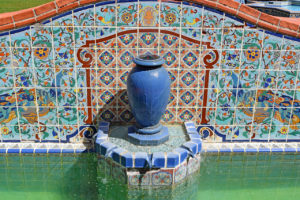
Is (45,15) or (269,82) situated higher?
(45,15)

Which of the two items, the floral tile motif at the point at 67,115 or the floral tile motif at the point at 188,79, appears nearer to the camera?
the floral tile motif at the point at 188,79

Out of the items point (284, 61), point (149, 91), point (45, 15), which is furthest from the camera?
point (284, 61)

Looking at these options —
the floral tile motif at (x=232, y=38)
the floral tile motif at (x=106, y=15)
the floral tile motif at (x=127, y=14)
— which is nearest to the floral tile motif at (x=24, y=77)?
the floral tile motif at (x=106, y=15)

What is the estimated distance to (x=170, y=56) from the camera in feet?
13.6

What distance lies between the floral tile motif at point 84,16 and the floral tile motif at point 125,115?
1145mm

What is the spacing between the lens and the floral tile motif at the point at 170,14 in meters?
3.97

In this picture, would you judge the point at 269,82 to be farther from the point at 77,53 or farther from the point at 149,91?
the point at 77,53

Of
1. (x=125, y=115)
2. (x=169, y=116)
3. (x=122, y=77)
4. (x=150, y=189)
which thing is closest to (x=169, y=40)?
(x=122, y=77)

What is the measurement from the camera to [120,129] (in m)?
4.31

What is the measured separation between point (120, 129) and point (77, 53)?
108 centimetres

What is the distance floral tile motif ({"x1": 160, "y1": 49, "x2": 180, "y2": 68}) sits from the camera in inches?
163

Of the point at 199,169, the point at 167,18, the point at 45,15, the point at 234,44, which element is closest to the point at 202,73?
the point at 234,44

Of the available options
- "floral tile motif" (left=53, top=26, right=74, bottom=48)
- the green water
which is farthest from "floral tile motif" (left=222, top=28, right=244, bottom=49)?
"floral tile motif" (left=53, top=26, right=74, bottom=48)

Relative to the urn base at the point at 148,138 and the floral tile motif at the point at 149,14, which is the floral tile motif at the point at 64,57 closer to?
the floral tile motif at the point at 149,14
